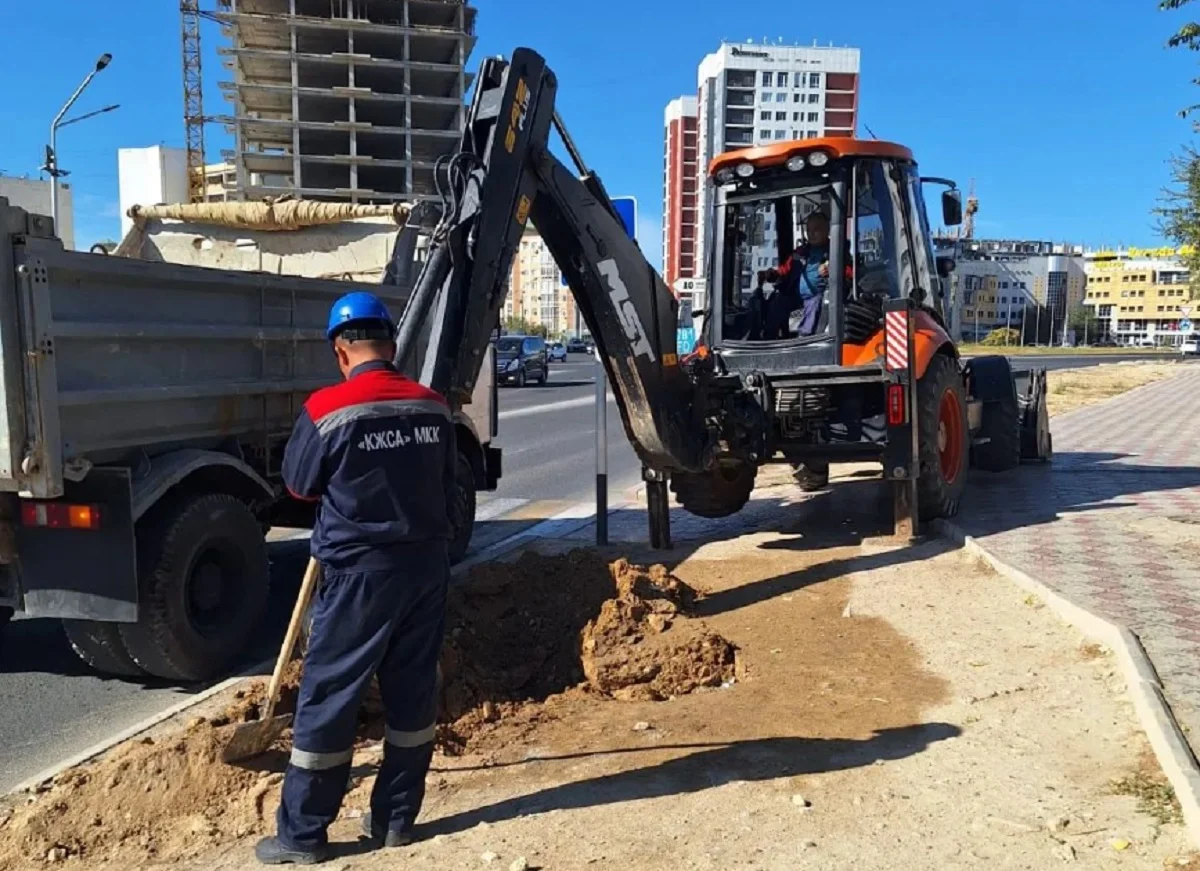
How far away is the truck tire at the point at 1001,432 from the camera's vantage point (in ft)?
36.8

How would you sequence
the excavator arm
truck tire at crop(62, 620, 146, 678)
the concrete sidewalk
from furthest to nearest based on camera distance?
1. the excavator arm
2. the concrete sidewalk
3. truck tire at crop(62, 620, 146, 678)

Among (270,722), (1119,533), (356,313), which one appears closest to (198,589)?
(270,722)

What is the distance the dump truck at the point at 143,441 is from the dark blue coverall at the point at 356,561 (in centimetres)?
37

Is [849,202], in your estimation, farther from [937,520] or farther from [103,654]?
[103,654]

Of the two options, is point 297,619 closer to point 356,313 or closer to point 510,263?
point 356,313

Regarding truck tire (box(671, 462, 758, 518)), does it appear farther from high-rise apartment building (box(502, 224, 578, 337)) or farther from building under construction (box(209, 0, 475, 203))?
high-rise apartment building (box(502, 224, 578, 337))

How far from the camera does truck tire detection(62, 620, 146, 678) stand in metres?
5.18

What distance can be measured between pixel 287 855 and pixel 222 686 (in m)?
2.13

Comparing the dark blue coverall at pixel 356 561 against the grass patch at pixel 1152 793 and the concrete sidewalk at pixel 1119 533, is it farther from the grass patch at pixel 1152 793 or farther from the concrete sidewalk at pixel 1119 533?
the concrete sidewalk at pixel 1119 533

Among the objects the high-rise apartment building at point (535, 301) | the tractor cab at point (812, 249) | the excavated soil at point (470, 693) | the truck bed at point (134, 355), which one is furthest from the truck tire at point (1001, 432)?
the high-rise apartment building at point (535, 301)

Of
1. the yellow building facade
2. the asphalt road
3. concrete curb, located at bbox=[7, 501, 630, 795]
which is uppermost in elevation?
the yellow building facade

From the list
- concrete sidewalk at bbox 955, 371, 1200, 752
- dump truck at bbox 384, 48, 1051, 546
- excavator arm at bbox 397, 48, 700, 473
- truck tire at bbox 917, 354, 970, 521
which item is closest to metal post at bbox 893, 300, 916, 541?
dump truck at bbox 384, 48, 1051, 546

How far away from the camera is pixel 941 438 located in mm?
8734

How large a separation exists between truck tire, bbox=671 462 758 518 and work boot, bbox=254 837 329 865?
568 centimetres
